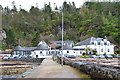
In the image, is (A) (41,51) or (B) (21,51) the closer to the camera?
(A) (41,51)

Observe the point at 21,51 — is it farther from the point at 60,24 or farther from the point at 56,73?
the point at 56,73

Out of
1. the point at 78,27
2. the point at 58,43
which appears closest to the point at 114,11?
the point at 78,27

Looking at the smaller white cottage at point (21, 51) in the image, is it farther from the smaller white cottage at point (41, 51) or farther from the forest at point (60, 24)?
the forest at point (60, 24)

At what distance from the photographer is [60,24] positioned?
143 meters

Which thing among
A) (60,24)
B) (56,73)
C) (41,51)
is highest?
(60,24)

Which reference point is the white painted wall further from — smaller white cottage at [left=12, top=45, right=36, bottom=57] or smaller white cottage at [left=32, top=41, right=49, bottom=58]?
smaller white cottage at [left=12, top=45, right=36, bottom=57]

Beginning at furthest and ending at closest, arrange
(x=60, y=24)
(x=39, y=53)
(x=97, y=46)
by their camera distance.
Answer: (x=60, y=24), (x=39, y=53), (x=97, y=46)

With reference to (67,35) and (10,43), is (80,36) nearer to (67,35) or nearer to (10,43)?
(67,35)

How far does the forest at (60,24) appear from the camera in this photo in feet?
372

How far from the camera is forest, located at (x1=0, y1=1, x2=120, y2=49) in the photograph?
113m

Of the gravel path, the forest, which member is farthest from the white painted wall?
the gravel path

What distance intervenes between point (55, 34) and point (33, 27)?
992 cm

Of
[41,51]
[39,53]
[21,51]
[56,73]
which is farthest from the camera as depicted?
[21,51]

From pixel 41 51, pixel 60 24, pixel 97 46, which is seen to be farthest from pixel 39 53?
pixel 60 24
